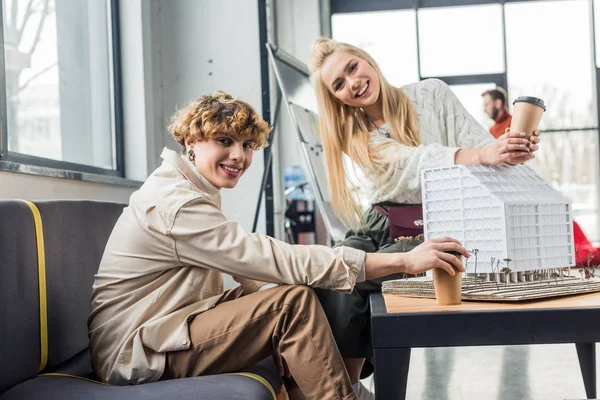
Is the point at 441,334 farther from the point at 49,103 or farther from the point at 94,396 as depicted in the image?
the point at 49,103

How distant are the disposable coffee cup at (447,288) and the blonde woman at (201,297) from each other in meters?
0.08

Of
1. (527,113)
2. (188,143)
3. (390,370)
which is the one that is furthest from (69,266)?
(527,113)

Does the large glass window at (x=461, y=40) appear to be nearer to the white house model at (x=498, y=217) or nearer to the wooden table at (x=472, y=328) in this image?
the white house model at (x=498, y=217)

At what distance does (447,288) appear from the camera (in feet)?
4.01

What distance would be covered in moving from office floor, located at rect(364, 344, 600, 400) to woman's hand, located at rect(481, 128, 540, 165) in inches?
47.7

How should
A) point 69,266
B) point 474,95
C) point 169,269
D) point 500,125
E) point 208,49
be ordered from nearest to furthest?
point 169,269, point 69,266, point 208,49, point 500,125, point 474,95

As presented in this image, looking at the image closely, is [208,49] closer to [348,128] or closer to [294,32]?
[348,128]

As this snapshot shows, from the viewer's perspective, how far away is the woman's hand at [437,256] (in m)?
1.23

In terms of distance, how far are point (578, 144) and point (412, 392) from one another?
557 centimetres

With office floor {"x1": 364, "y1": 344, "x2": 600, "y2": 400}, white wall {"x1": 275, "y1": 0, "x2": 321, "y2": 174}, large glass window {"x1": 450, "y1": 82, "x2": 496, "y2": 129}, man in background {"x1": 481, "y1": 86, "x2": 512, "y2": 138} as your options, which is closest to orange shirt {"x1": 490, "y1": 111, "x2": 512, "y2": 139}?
man in background {"x1": 481, "y1": 86, "x2": 512, "y2": 138}

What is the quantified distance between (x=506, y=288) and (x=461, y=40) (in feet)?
21.2

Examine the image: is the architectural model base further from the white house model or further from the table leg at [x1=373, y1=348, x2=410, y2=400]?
the table leg at [x1=373, y1=348, x2=410, y2=400]

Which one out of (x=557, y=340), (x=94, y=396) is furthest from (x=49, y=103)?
(x=557, y=340)

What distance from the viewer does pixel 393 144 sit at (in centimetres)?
200
